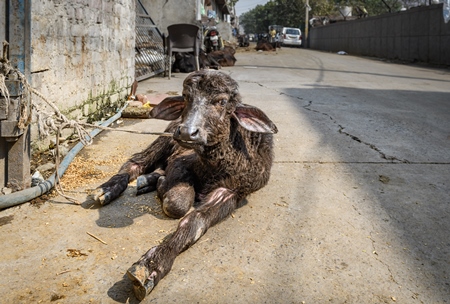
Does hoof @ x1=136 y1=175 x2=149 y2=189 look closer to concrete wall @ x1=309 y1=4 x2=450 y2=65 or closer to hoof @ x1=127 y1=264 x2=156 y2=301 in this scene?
hoof @ x1=127 y1=264 x2=156 y2=301

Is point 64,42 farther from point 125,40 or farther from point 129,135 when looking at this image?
point 125,40

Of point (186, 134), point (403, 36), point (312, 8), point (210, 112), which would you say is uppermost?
point (312, 8)

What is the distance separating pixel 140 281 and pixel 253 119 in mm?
1480

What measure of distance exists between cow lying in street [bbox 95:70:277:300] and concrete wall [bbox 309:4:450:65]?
53.2 ft

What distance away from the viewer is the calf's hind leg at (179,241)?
2.03 metres

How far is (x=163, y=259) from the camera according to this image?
224 centimetres

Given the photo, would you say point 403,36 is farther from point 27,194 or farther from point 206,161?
point 27,194

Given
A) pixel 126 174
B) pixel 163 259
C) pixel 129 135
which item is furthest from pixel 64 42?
pixel 163 259

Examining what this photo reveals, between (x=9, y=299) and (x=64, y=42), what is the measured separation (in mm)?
3313

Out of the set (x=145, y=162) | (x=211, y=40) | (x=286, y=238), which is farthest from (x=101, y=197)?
(x=211, y=40)

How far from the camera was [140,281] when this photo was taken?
2.00 m

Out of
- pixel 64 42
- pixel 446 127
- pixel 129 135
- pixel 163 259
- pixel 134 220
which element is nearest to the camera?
pixel 163 259

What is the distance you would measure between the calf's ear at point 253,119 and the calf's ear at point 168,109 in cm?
44

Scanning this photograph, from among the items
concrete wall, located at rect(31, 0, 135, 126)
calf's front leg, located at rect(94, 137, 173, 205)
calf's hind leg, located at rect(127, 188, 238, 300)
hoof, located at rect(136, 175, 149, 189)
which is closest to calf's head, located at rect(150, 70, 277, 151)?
calf's hind leg, located at rect(127, 188, 238, 300)
